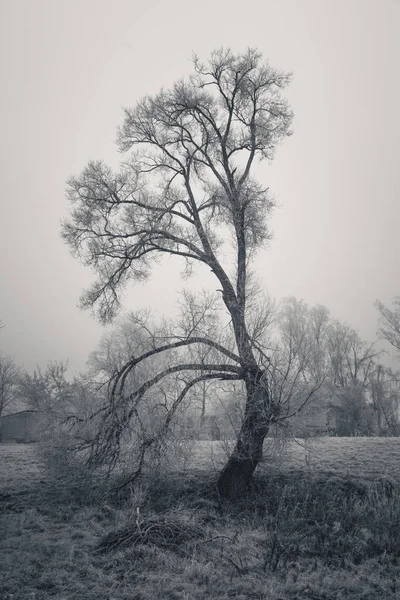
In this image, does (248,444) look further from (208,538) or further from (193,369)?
(208,538)

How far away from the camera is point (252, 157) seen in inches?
543

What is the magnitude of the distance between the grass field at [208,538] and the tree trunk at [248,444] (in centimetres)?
42

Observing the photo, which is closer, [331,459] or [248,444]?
[248,444]

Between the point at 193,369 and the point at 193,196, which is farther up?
the point at 193,196

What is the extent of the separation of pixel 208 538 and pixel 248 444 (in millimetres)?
3220

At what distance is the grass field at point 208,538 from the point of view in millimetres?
6402

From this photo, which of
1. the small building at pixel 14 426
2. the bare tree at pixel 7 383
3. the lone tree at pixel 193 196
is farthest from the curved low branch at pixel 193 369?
the small building at pixel 14 426

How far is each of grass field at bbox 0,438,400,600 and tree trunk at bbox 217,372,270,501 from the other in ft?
1.37

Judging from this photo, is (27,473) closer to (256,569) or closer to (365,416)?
(256,569)

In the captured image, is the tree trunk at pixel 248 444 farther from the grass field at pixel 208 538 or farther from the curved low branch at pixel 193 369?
the curved low branch at pixel 193 369

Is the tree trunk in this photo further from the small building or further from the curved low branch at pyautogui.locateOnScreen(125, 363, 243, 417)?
the small building

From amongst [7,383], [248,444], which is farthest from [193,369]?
[7,383]

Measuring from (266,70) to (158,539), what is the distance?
1394 cm

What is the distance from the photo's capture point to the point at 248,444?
1109cm
